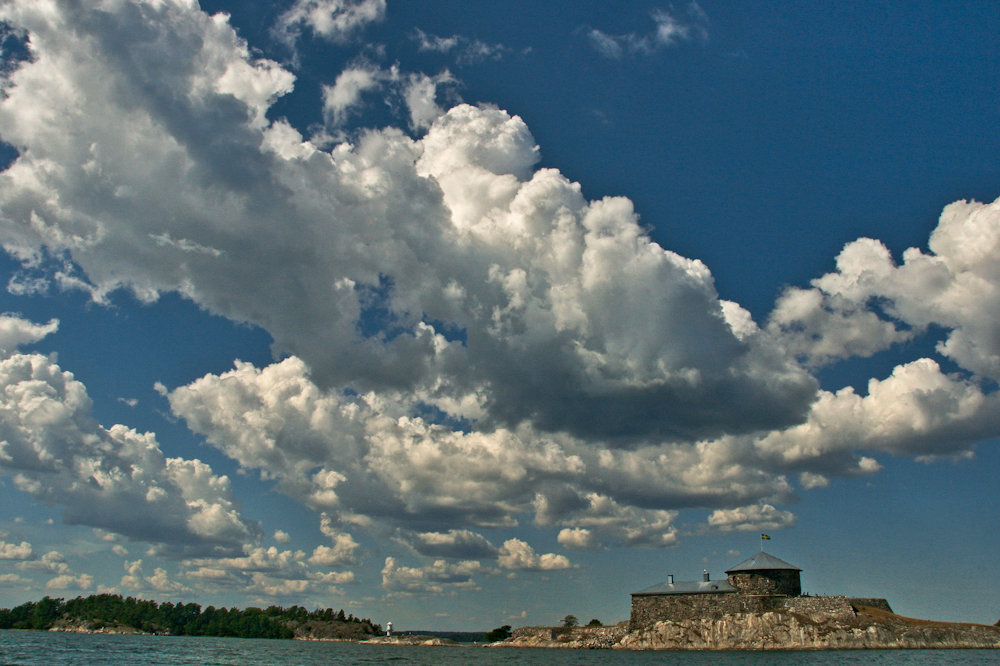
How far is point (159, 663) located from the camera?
2820 inches

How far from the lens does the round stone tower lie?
360 ft

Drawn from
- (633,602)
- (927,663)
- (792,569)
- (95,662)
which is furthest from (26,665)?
(792,569)

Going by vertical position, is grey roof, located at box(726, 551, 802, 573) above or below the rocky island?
above

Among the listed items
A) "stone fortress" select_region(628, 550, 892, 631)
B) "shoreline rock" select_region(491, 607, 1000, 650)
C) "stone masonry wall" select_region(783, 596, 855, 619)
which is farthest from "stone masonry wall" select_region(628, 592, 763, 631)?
"stone masonry wall" select_region(783, 596, 855, 619)

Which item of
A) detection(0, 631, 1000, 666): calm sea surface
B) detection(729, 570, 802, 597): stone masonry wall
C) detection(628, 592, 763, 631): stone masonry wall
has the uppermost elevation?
detection(729, 570, 802, 597): stone masonry wall

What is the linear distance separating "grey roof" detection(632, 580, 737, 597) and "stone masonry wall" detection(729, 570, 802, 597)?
192 cm

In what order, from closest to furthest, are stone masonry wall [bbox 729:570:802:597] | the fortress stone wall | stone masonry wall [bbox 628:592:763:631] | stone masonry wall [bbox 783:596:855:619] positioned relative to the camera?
1. stone masonry wall [bbox 783:596:855:619]
2. the fortress stone wall
3. stone masonry wall [bbox 628:592:763:631]
4. stone masonry wall [bbox 729:570:802:597]

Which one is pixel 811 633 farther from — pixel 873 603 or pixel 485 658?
pixel 485 658

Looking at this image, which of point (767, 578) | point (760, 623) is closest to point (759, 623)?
point (760, 623)

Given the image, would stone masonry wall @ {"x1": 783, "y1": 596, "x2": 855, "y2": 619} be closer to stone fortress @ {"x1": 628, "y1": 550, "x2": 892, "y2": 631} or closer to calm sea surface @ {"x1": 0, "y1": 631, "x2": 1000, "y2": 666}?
stone fortress @ {"x1": 628, "y1": 550, "x2": 892, "y2": 631}

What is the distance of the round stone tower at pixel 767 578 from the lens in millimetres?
109750

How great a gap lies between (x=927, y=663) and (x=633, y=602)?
204 ft

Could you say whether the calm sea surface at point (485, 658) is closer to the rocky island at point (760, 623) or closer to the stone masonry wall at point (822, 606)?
the rocky island at point (760, 623)

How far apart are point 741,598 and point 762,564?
283 inches
